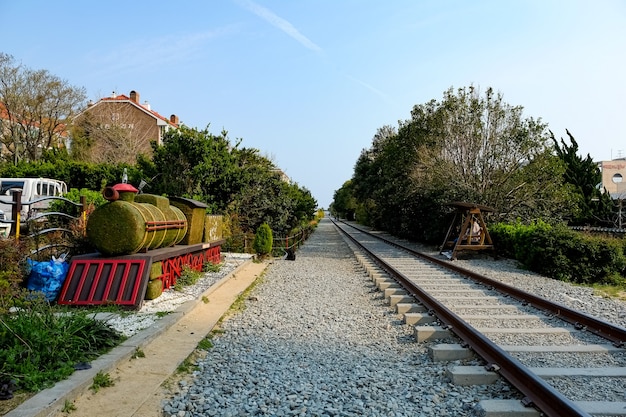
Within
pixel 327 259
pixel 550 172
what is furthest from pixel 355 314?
pixel 550 172

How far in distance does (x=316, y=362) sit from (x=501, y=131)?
58.7ft

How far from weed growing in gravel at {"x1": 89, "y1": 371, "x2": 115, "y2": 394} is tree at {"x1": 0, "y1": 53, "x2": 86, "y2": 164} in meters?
33.6

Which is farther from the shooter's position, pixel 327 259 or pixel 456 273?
pixel 327 259

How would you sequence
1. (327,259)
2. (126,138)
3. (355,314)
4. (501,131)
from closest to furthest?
(355,314) < (327,259) < (501,131) < (126,138)

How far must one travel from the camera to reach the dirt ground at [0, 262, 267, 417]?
12.6 feet

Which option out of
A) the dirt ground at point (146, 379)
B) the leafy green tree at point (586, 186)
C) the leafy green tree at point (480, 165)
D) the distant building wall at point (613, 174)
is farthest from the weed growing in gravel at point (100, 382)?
the distant building wall at point (613, 174)

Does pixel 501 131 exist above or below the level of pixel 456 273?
above

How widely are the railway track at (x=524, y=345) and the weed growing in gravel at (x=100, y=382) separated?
3.22 m

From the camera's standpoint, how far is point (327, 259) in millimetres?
17906

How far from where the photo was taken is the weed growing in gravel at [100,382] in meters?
4.24

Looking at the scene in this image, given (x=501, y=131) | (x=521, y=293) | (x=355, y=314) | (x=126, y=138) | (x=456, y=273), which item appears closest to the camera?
(x=355, y=314)

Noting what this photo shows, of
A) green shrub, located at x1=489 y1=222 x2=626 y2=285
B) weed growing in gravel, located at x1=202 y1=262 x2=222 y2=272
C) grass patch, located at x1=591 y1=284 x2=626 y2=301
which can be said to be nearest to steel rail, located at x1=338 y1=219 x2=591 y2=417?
grass patch, located at x1=591 y1=284 x2=626 y2=301

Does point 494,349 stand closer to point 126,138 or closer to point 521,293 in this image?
point 521,293

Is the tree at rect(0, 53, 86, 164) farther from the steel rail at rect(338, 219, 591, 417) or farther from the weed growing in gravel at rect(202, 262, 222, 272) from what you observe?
the steel rail at rect(338, 219, 591, 417)
